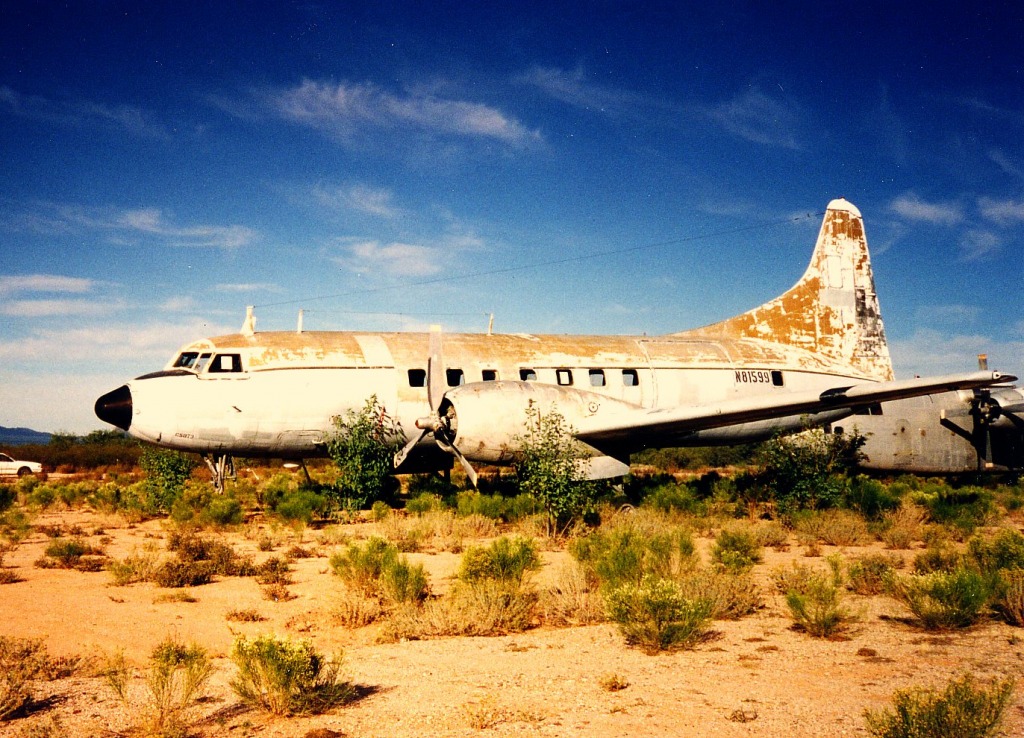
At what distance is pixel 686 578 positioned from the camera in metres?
8.62

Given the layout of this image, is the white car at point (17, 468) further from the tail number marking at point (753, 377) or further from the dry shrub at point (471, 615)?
the dry shrub at point (471, 615)

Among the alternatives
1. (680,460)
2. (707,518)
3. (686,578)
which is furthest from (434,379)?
(680,460)

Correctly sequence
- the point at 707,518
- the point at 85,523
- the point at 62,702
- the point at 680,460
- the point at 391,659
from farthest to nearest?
the point at 680,460 < the point at 85,523 < the point at 707,518 < the point at 391,659 < the point at 62,702

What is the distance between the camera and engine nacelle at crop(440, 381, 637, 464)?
14.4 m

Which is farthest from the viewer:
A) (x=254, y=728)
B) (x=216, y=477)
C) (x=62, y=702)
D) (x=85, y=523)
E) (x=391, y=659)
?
(x=216, y=477)

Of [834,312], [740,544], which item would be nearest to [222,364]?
[740,544]

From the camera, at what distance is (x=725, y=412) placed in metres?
15.0

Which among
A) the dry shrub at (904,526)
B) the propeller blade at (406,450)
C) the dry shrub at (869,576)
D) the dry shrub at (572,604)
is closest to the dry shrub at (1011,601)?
the dry shrub at (869,576)

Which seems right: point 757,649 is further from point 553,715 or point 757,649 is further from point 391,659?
point 391,659

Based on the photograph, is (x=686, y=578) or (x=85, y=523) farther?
(x=85, y=523)

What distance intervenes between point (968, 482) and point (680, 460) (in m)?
30.6

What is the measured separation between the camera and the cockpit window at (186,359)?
15977 mm

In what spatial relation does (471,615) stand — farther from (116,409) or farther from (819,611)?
(116,409)

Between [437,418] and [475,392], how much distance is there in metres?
1.07
